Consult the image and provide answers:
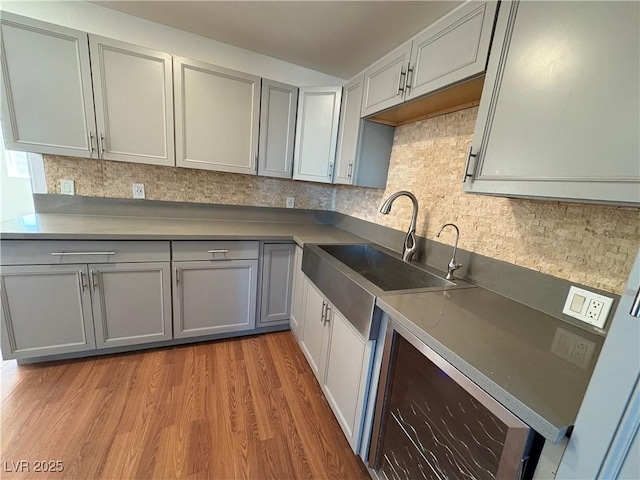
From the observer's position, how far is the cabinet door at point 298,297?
192 cm

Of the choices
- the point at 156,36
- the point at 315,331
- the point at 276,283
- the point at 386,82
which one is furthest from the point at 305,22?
the point at 315,331

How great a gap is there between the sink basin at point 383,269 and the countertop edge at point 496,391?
54cm

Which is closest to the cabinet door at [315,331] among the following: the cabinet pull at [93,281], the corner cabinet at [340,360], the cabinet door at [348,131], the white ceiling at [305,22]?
the corner cabinet at [340,360]

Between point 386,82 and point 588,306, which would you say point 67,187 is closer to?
point 386,82

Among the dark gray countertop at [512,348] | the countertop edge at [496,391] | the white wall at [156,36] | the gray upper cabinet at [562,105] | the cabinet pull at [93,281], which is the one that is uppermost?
the white wall at [156,36]

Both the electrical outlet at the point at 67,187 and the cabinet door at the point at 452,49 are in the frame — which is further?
the electrical outlet at the point at 67,187

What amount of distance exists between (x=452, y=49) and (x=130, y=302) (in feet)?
7.62

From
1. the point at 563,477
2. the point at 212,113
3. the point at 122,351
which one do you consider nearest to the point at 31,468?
the point at 122,351

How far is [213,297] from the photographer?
196cm

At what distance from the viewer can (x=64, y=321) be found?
1636 mm

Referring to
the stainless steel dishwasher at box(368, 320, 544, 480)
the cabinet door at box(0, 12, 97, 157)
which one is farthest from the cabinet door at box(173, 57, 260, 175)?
the stainless steel dishwasher at box(368, 320, 544, 480)

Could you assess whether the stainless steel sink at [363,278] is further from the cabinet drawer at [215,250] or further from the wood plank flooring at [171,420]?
the wood plank flooring at [171,420]

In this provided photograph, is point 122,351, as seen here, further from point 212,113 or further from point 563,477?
point 563,477

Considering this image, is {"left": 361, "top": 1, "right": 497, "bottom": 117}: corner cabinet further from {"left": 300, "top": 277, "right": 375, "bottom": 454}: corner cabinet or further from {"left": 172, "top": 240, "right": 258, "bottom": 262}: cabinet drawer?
{"left": 172, "top": 240, "right": 258, "bottom": 262}: cabinet drawer
